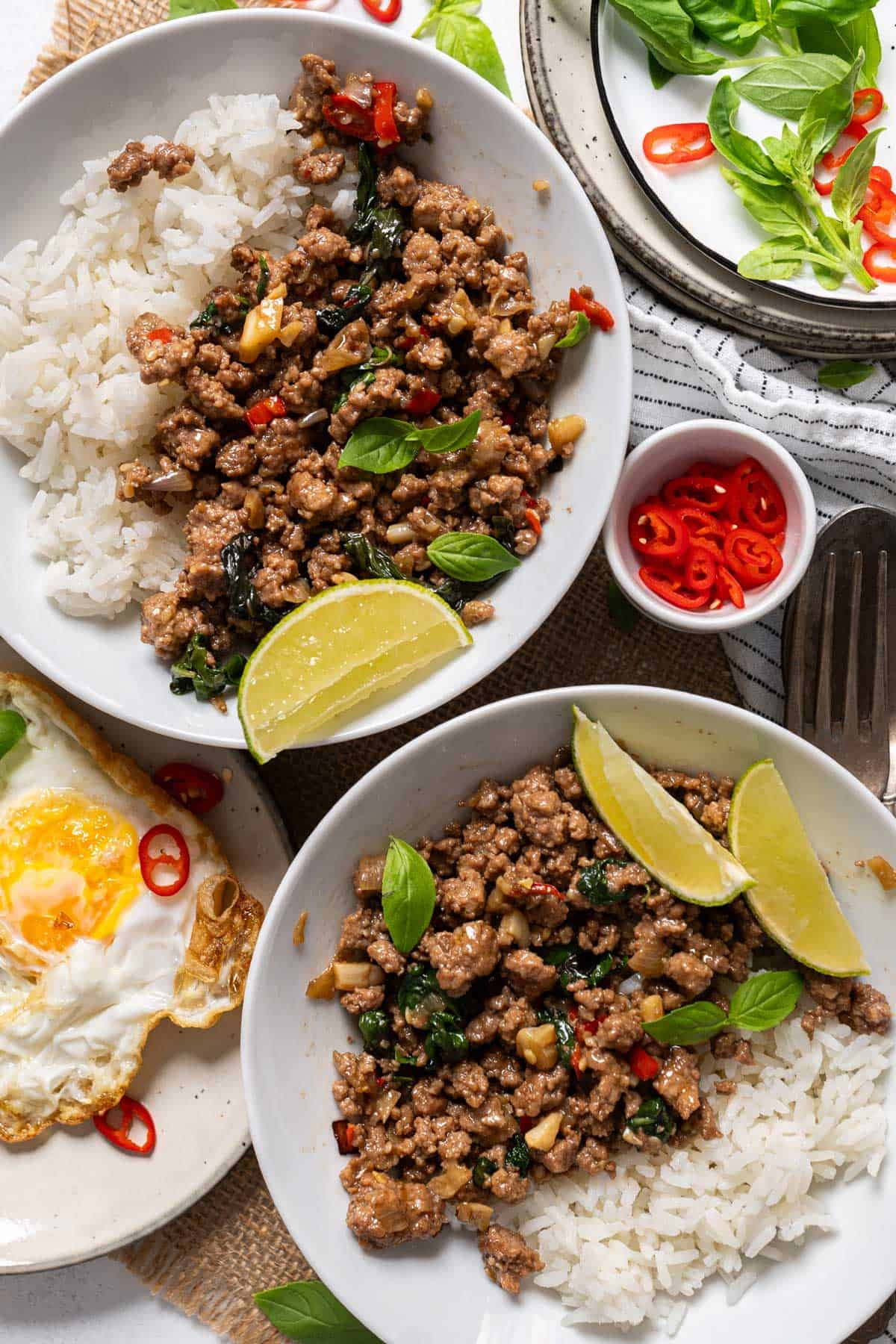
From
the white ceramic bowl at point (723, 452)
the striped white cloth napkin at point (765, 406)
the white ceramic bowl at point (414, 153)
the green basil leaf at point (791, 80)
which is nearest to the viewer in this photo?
the white ceramic bowl at point (414, 153)

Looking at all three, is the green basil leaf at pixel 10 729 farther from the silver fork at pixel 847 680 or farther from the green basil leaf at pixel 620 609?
the silver fork at pixel 847 680

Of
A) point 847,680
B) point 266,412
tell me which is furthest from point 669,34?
point 847,680

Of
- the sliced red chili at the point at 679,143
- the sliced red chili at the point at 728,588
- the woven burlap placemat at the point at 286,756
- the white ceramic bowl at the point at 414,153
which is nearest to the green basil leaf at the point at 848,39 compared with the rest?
the sliced red chili at the point at 679,143

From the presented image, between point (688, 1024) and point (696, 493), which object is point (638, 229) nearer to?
point (696, 493)

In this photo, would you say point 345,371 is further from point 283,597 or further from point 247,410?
point 283,597

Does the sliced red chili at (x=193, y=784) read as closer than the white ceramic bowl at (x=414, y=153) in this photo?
No

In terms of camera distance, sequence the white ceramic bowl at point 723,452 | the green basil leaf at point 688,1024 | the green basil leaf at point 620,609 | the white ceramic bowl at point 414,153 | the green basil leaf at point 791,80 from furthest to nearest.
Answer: the green basil leaf at point 620,609 → the green basil leaf at point 791,80 → the white ceramic bowl at point 723,452 → the white ceramic bowl at point 414,153 → the green basil leaf at point 688,1024
